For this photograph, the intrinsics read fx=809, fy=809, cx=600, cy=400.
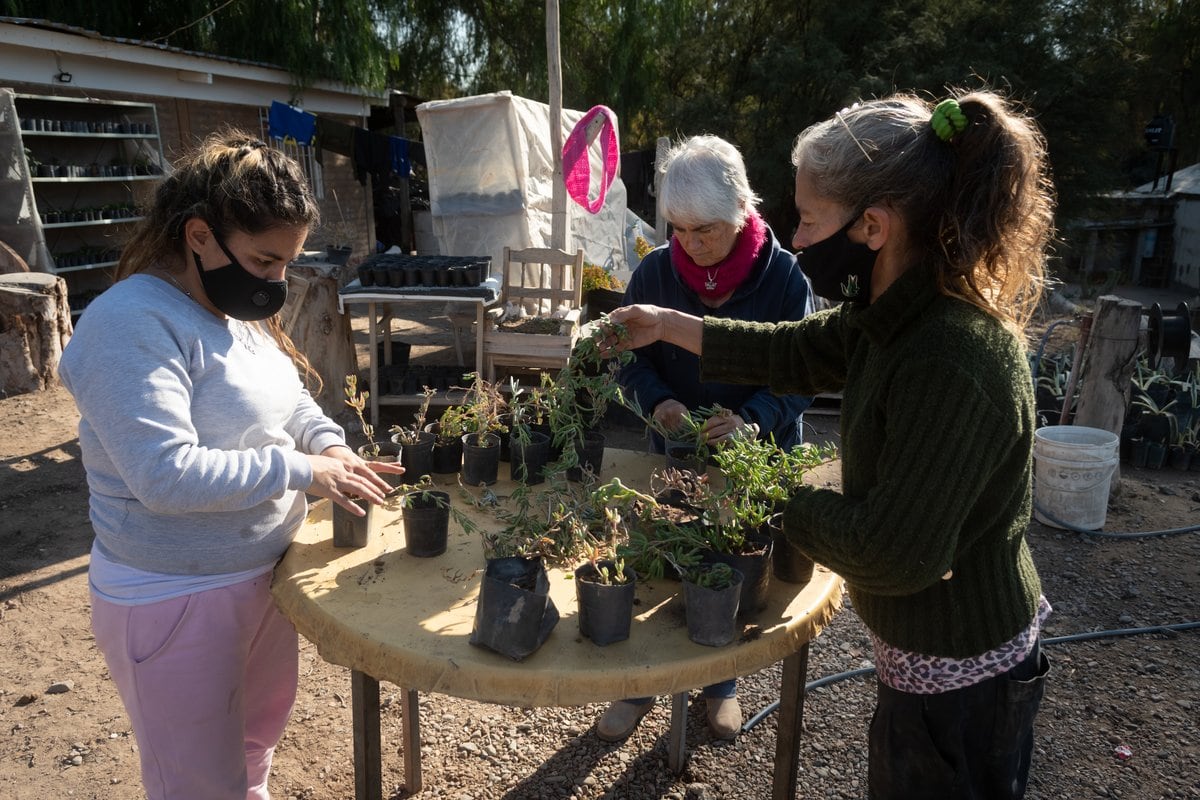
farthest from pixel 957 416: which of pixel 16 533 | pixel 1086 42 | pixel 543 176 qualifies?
pixel 1086 42

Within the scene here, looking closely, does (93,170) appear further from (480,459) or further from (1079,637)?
(1079,637)

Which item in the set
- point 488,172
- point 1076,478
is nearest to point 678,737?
point 1076,478

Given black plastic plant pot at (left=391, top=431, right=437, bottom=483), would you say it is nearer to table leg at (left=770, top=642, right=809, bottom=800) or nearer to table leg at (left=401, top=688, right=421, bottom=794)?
table leg at (left=401, top=688, right=421, bottom=794)

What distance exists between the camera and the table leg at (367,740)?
162 cm

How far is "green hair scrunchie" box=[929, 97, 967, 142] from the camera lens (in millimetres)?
1251

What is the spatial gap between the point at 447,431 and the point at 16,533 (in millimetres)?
3343

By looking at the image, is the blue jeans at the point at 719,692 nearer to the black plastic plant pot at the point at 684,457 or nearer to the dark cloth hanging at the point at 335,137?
A: the black plastic plant pot at the point at 684,457

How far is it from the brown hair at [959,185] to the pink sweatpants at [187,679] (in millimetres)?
1418

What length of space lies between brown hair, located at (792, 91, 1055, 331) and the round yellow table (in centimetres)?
71

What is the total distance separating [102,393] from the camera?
4.61 feet

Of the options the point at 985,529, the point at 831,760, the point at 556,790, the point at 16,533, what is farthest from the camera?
the point at 16,533

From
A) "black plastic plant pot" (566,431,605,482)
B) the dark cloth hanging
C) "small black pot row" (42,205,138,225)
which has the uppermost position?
the dark cloth hanging

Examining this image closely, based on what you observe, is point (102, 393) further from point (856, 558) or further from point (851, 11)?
point (851, 11)

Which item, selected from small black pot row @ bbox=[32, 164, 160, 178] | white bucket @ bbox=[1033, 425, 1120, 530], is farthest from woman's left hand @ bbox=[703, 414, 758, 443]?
small black pot row @ bbox=[32, 164, 160, 178]
